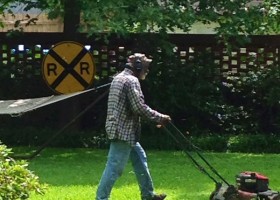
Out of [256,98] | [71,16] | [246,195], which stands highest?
[71,16]

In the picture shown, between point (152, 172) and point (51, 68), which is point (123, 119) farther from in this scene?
point (51, 68)

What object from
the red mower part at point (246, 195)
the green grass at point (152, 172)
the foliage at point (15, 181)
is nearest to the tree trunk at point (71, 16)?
the green grass at point (152, 172)

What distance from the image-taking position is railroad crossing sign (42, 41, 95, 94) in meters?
13.0

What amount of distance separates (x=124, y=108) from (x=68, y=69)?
4775 millimetres

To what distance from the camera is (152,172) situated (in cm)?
1198

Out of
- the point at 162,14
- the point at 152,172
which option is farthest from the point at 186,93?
the point at 152,172

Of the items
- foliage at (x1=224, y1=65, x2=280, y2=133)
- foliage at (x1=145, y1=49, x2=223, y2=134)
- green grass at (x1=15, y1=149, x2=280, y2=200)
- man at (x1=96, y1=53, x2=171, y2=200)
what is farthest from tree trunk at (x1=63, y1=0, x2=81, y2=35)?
man at (x1=96, y1=53, x2=171, y2=200)

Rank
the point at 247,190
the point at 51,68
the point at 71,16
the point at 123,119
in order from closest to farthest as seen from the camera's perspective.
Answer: the point at 123,119
the point at 247,190
the point at 51,68
the point at 71,16

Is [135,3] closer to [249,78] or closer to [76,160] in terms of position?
[76,160]

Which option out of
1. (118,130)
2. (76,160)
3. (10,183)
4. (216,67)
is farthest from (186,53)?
(10,183)

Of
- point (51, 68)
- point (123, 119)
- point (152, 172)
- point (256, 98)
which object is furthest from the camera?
point (256, 98)

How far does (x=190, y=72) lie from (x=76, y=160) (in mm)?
3770

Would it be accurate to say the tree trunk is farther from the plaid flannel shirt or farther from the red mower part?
the red mower part

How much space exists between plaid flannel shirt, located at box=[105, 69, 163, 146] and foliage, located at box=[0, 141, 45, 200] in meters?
2.08
